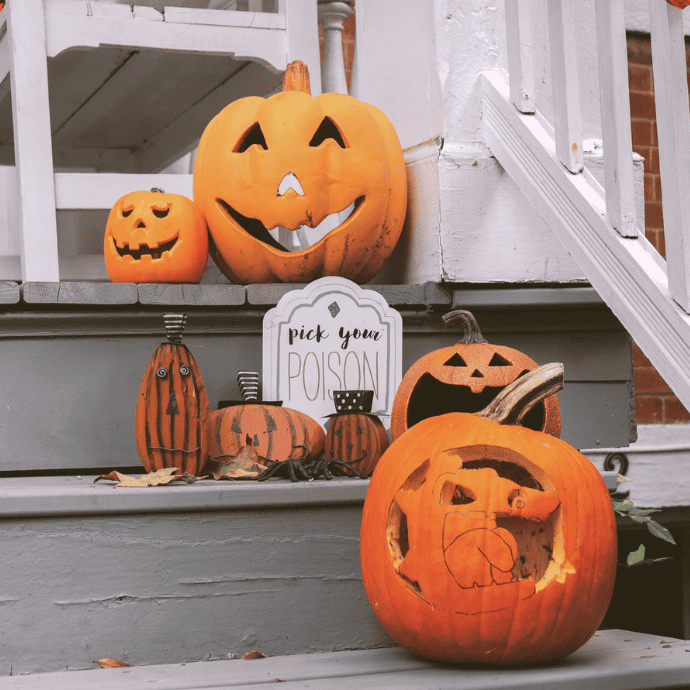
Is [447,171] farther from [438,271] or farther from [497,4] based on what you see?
[497,4]

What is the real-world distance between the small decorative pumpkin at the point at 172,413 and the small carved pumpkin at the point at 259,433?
0.06m

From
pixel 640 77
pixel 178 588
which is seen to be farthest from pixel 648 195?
pixel 178 588

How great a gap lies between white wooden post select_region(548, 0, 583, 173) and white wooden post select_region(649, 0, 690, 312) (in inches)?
13.9

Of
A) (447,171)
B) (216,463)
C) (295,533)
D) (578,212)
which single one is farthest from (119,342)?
(578,212)

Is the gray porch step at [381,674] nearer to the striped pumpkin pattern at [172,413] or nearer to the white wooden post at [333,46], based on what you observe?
the striped pumpkin pattern at [172,413]

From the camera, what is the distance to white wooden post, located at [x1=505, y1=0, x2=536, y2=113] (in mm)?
1882

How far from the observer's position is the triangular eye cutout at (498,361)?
1720 millimetres

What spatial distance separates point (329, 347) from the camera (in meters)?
1.89

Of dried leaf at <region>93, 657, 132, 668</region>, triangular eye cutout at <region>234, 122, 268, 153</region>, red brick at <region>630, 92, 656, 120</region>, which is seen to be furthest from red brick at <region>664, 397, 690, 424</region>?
dried leaf at <region>93, 657, 132, 668</region>

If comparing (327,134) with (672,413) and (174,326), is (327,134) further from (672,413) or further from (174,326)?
(672,413)

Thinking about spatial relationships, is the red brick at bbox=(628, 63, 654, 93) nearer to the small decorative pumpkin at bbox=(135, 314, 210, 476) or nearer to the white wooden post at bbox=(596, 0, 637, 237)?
the white wooden post at bbox=(596, 0, 637, 237)

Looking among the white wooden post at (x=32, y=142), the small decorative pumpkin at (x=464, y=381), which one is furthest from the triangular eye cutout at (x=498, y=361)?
the white wooden post at (x=32, y=142)

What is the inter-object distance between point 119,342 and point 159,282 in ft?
0.58

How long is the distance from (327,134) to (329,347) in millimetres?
480
